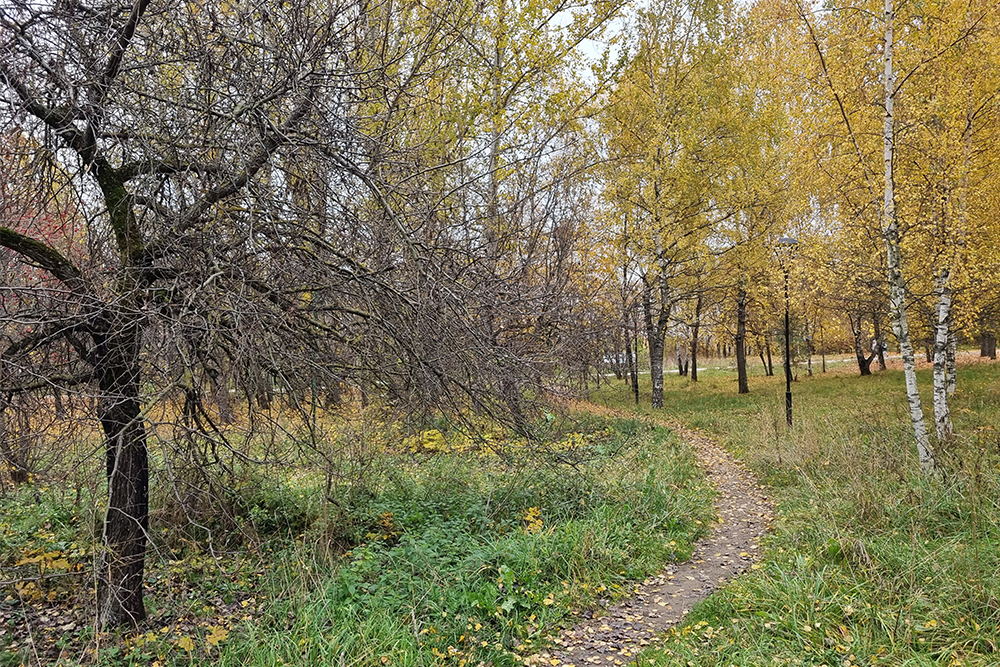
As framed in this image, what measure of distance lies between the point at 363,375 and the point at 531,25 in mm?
6017

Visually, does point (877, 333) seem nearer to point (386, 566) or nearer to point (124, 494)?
point (386, 566)

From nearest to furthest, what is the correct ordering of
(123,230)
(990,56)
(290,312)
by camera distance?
(290,312)
(123,230)
(990,56)

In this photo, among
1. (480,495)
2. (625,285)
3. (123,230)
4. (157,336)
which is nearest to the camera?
(157,336)

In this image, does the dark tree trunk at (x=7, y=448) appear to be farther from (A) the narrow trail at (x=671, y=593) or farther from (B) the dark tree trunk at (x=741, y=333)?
(B) the dark tree trunk at (x=741, y=333)

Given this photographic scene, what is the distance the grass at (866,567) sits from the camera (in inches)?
146

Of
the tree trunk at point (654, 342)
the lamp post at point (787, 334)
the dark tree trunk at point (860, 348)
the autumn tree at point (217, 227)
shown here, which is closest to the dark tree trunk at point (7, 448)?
the autumn tree at point (217, 227)

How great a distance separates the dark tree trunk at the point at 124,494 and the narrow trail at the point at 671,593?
112 inches

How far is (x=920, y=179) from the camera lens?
905 centimetres

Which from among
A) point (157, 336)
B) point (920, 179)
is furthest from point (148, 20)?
point (920, 179)

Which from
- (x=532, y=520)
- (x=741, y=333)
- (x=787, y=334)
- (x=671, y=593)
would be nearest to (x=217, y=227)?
(x=532, y=520)

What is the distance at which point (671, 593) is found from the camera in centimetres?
492

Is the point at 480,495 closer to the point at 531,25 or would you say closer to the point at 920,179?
the point at 531,25

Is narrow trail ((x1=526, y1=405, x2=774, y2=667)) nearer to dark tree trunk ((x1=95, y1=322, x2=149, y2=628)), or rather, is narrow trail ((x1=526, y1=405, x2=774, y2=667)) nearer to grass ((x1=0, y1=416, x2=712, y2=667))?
grass ((x1=0, y1=416, x2=712, y2=667))

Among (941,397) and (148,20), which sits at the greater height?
(148,20)
